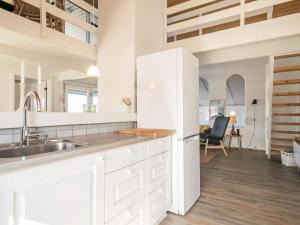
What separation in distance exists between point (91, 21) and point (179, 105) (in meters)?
2.89

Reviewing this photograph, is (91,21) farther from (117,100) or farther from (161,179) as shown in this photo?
(161,179)

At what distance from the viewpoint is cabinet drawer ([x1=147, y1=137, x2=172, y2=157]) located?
174 centimetres

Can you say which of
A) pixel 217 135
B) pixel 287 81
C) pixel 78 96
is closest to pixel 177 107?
pixel 78 96

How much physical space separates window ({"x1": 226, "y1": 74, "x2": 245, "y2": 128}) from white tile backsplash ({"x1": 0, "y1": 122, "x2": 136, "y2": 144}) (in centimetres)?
478

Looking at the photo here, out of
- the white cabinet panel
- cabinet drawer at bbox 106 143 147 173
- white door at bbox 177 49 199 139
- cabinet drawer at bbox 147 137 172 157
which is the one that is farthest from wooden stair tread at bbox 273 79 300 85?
the white cabinet panel

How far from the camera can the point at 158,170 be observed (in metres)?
1.85

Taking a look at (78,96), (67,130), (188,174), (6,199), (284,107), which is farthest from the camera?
(284,107)

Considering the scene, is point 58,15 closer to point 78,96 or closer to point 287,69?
point 78,96

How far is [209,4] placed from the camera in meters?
3.34

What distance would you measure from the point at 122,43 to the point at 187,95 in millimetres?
1291

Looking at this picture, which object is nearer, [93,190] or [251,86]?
[93,190]

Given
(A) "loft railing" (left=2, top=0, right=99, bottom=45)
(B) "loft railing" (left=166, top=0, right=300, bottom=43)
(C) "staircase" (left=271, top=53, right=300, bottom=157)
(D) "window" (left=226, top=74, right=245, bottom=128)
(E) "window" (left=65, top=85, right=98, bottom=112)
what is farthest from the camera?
(D) "window" (left=226, top=74, right=245, bottom=128)

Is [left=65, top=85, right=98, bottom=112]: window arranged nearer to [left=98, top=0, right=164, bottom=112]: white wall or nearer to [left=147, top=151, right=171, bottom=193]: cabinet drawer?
[left=98, top=0, right=164, bottom=112]: white wall

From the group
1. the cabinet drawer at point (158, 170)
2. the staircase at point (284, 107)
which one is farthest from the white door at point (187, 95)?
the staircase at point (284, 107)
